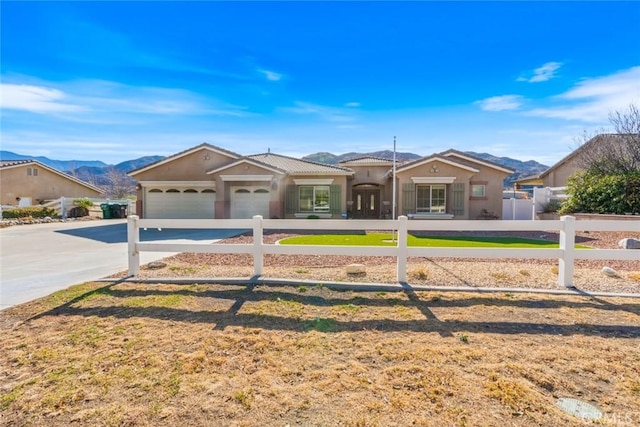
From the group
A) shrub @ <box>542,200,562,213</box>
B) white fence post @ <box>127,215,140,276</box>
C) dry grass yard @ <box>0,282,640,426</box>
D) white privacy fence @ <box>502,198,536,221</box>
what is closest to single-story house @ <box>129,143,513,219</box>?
white privacy fence @ <box>502,198,536,221</box>

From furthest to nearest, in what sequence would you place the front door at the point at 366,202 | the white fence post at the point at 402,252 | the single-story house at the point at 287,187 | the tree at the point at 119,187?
the tree at the point at 119,187
the front door at the point at 366,202
the single-story house at the point at 287,187
the white fence post at the point at 402,252

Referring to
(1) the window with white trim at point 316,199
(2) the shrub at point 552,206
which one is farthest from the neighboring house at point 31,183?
(2) the shrub at point 552,206

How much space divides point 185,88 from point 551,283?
18.2 meters

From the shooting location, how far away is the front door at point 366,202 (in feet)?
85.4

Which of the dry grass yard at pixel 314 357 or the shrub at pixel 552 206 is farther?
the shrub at pixel 552 206

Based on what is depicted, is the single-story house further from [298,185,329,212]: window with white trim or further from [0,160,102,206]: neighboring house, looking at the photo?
[0,160,102,206]: neighboring house

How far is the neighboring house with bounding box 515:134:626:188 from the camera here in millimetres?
18781

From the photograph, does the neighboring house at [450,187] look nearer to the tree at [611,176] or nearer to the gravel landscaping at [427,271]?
the tree at [611,176]

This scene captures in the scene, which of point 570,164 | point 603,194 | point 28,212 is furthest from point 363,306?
point 570,164

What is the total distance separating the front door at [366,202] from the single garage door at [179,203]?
10513mm

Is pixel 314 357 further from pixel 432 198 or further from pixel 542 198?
pixel 542 198

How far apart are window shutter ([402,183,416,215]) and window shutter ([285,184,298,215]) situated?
688 cm

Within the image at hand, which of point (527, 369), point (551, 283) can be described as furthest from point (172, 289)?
point (551, 283)

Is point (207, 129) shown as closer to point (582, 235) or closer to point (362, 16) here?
point (362, 16)
